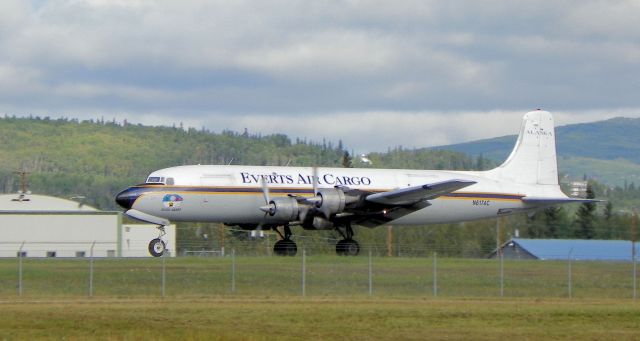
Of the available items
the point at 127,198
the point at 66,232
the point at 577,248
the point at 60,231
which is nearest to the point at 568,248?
the point at 577,248

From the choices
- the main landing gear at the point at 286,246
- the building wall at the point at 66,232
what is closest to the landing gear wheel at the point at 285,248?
the main landing gear at the point at 286,246

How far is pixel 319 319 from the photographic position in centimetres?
2941

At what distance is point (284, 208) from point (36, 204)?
4157cm

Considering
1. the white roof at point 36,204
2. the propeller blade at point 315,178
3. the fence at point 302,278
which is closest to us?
the fence at point 302,278

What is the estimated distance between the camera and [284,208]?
45375mm

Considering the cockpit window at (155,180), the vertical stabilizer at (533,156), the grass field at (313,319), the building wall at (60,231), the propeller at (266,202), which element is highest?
the vertical stabilizer at (533,156)

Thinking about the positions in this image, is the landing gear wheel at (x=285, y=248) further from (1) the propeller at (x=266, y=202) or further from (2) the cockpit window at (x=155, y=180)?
(2) the cockpit window at (x=155, y=180)

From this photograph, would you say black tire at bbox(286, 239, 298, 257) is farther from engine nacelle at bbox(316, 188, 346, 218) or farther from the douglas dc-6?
engine nacelle at bbox(316, 188, 346, 218)

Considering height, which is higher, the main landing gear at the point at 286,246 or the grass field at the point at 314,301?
the main landing gear at the point at 286,246

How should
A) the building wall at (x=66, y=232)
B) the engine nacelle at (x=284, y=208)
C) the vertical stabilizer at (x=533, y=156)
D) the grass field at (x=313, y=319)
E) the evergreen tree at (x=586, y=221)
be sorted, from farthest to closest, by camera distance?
the building wall at (x=66, y=232)
the evergreen tree at (x=586, y=221)
the vertical stabilizer at (x=533, y=156)
the engine nacelle at (x=284, y=208)
the grass field at (x=313, y=319)

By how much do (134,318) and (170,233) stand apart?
171 feet

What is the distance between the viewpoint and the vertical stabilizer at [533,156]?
54875 millimetres

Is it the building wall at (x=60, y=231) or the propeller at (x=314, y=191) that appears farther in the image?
the building wall at (x=60, y=231)

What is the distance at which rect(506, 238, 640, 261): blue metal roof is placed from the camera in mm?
61875
